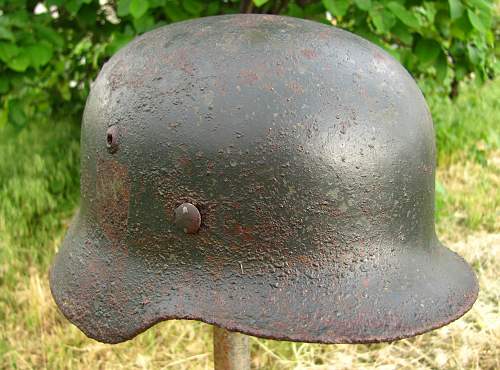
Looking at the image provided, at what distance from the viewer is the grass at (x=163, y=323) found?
8.90ft

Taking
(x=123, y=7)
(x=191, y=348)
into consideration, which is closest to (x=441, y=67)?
(x=123, y=7)

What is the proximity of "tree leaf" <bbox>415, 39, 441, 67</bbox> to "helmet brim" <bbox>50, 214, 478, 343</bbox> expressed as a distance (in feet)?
6.14

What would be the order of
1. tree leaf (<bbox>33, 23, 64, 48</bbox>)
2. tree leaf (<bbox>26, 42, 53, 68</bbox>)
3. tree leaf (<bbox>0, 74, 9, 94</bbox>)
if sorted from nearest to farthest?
tree leaf (<bbox>26, 42, 53, 68</bbox>) < tree leaf (<bbox>33, 23, 64, 48</bbox>) < tree leaf (<bbox>0, 74, 9, 94</bbox>)

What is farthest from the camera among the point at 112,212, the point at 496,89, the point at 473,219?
the point at 496,89

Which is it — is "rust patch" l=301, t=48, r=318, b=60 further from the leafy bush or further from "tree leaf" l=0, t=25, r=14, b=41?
"tree leaf" l=0, t=25, r=14, b=41

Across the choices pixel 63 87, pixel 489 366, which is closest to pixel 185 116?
pixel 489 366

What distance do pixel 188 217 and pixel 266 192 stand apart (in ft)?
0.63

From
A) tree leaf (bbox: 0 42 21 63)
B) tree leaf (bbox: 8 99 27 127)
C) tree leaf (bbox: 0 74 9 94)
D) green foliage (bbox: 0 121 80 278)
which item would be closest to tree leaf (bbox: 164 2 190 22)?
tree leaf (bbox: 0 42 21 63)

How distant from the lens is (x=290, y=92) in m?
1.41

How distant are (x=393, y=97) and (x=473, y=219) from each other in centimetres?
260

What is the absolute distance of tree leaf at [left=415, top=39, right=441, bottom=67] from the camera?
3.21m

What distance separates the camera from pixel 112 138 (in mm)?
1519

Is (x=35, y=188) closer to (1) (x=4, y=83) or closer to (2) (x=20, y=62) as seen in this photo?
(1) (x=4, y=83)

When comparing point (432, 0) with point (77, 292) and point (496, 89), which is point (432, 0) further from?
point (496, 89)
